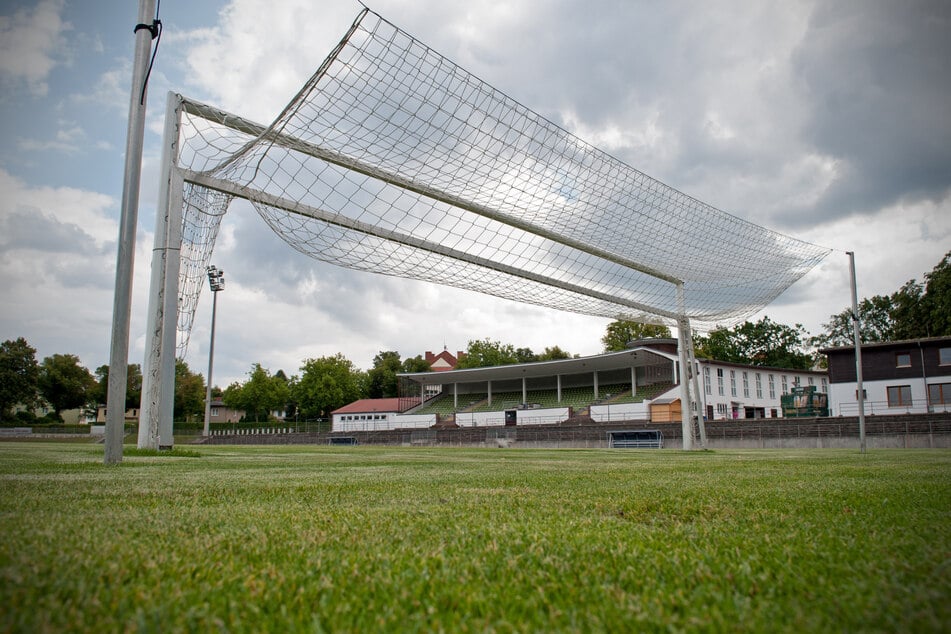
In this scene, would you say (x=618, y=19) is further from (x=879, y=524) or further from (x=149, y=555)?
(x=149, y=555)

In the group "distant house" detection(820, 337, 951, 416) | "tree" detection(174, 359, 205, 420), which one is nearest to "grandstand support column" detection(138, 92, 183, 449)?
"distant house" detection(820, 337, 951, 416)

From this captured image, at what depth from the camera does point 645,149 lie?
1348 centimetres

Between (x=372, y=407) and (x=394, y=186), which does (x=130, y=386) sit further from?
(x=394, y=186)

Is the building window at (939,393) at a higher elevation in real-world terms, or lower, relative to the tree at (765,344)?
lower

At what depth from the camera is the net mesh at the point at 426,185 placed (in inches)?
327

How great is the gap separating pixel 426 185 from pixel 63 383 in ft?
265

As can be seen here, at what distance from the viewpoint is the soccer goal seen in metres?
8.34

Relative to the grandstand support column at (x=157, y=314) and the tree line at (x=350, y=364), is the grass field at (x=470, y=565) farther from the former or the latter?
the tree line at (x=350, y=364)

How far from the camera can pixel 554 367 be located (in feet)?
151

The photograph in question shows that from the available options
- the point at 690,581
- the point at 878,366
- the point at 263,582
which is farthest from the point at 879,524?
the point at 878,366

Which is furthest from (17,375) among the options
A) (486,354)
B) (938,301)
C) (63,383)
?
(938,301)

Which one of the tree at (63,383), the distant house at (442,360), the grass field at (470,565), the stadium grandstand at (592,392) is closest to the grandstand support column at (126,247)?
the grass field at (470,565)

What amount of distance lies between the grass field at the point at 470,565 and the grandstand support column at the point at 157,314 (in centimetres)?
570

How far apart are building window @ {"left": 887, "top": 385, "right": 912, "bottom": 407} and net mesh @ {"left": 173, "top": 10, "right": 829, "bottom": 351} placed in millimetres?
30756
